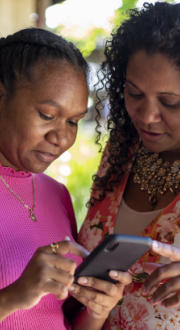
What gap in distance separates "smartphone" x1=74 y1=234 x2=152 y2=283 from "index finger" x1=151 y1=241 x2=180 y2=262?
19mm

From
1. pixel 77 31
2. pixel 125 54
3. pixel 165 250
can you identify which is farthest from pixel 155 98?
pixel 77 31

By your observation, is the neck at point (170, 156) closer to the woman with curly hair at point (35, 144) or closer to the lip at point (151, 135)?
the lip at point (151, 135)

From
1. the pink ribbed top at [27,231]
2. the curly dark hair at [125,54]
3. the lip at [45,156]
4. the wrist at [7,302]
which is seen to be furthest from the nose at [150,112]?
the wrist at [7,302]

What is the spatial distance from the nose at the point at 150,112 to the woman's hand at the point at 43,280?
67 cm

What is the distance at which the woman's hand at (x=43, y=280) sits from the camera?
95 cm

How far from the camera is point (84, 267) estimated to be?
1.08 meters

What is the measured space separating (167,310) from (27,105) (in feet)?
2.97

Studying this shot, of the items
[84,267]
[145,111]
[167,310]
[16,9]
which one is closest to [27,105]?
[145,111]

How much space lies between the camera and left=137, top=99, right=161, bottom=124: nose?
140cm

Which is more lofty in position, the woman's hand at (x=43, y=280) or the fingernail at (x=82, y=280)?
the woman's hand at (x=43, y=280)

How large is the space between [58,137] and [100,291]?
0.59 metres

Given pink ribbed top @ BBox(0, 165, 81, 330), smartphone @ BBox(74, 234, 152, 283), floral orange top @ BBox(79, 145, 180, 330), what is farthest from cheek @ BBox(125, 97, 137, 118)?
smartphone @ BBox(74, 234, 152, 283)

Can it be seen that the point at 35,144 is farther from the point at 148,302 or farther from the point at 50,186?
the point at 148,302

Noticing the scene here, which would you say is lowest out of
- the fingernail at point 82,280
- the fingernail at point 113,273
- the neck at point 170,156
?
the fingernail at point 82,280
